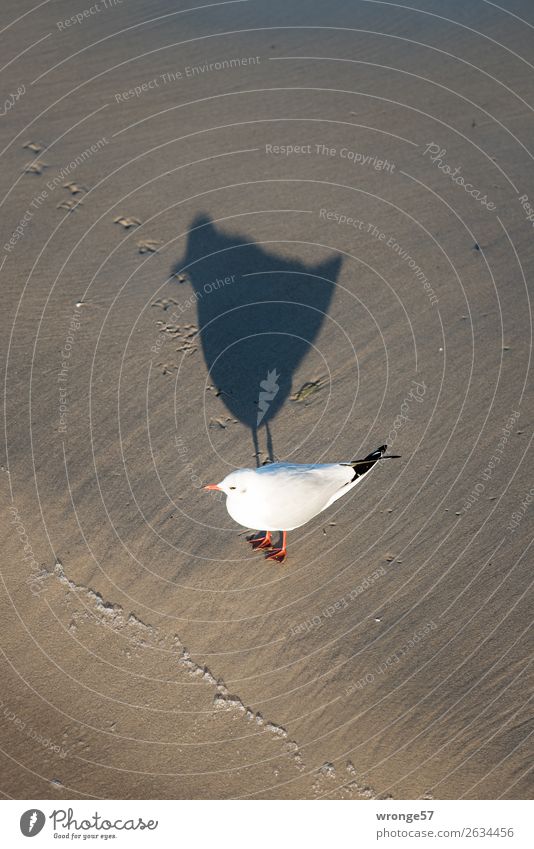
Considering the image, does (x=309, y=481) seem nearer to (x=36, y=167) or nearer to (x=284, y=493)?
(x=284, y=493)

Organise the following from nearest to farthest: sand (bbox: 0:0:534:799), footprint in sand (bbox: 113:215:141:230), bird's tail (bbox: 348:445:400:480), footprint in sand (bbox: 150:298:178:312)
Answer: bird's tail (bbox: 348:445:400:480) < sand (bbox: 0:0:534:799) < footprint in sand (bbox: 150:298:178:312) < footprint in sand (bbox: 113:215:141:230)

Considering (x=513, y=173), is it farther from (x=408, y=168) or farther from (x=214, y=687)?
(x=214, y=687)

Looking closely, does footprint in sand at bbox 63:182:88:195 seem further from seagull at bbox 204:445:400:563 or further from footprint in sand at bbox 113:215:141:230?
seagull at bbox 204:445:400:563

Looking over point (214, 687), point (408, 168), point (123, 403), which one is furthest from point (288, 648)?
point (408, 168)

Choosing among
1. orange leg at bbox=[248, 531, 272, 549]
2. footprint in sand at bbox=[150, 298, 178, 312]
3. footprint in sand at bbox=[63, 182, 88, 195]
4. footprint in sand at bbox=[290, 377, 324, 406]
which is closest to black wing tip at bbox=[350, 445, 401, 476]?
footprint in sand at bbox=[290, 377, 324, 406]

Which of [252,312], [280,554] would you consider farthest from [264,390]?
[280,554]
